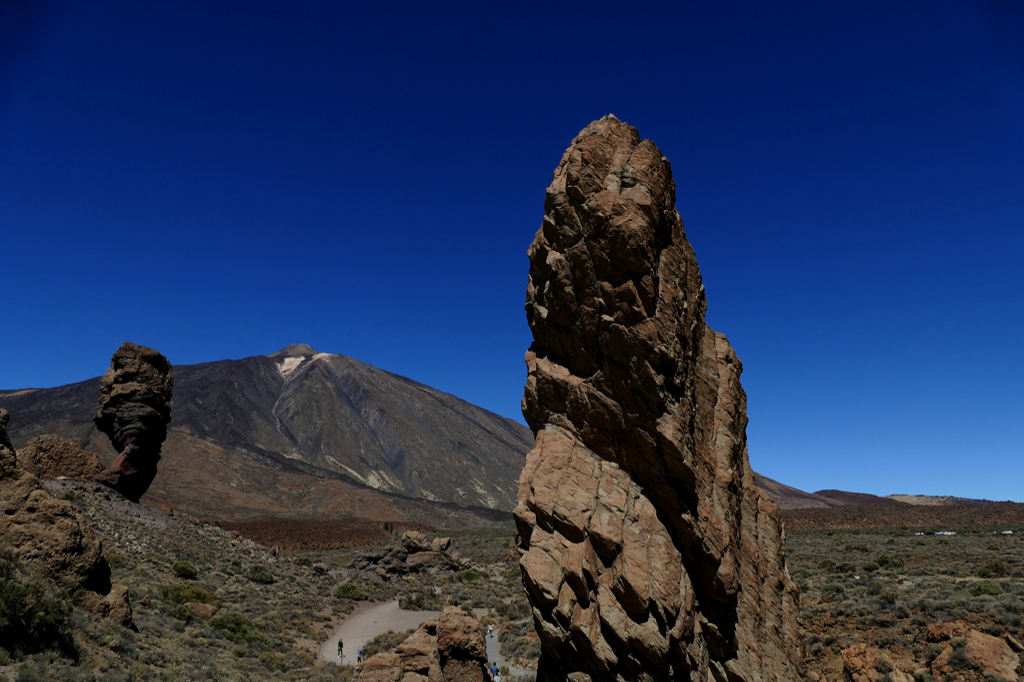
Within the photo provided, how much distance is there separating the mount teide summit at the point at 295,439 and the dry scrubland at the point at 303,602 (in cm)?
5415

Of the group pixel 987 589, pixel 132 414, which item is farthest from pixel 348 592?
pixel 987 589

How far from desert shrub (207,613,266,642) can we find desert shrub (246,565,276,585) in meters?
9.04

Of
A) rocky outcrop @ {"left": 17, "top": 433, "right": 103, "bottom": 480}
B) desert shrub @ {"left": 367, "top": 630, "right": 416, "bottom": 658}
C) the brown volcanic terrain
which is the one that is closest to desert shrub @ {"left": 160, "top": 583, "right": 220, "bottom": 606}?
desert shrub @ {"left": 367, "top": 630, "right": 416, "bottom": 658}

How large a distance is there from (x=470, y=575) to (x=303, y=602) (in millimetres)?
13494

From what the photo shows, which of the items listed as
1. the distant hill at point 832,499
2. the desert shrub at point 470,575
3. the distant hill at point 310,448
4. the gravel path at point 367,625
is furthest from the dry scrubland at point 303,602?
the distant hill at point 832,499

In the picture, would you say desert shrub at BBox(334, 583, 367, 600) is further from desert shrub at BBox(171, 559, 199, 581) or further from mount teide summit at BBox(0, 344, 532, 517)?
mount teide summit at BBox(0, 344, 532, 517)

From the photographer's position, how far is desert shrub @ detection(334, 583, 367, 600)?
106 ft

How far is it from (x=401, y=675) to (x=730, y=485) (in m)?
9.97

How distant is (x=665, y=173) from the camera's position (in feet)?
29.7

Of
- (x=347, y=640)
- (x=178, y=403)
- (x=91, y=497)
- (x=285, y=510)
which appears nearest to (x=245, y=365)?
(x=178, y=403)

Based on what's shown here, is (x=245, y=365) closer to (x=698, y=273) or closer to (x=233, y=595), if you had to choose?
(x=233, y=595)

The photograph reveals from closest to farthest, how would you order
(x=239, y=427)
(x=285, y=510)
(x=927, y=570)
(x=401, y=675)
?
1. (x=401, y=675)
2. (x=927, y=570)
3. (x=285, y=510)
4. (x=239, y=427)

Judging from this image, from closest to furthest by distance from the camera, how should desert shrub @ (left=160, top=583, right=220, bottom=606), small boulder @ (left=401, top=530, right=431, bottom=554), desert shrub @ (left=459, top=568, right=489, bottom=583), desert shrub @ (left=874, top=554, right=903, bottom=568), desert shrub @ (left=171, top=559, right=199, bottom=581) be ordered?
desert shrub @ (left=160, top=583, right=220, bottom=606), desert shrub @ (left=171, top=559, right=199, bottom=581), desert shrub @ (left=874, top=554, right=903, bottom=568), desert shrub @ (left=459, top=568, right=489, bottom=583), small boulder @ (left=401, top=530, right=431, bottom=554)

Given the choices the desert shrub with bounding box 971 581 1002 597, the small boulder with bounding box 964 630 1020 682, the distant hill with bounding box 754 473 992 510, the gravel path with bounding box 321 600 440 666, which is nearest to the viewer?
the small boulder with bounding box 964 630 1020 682
